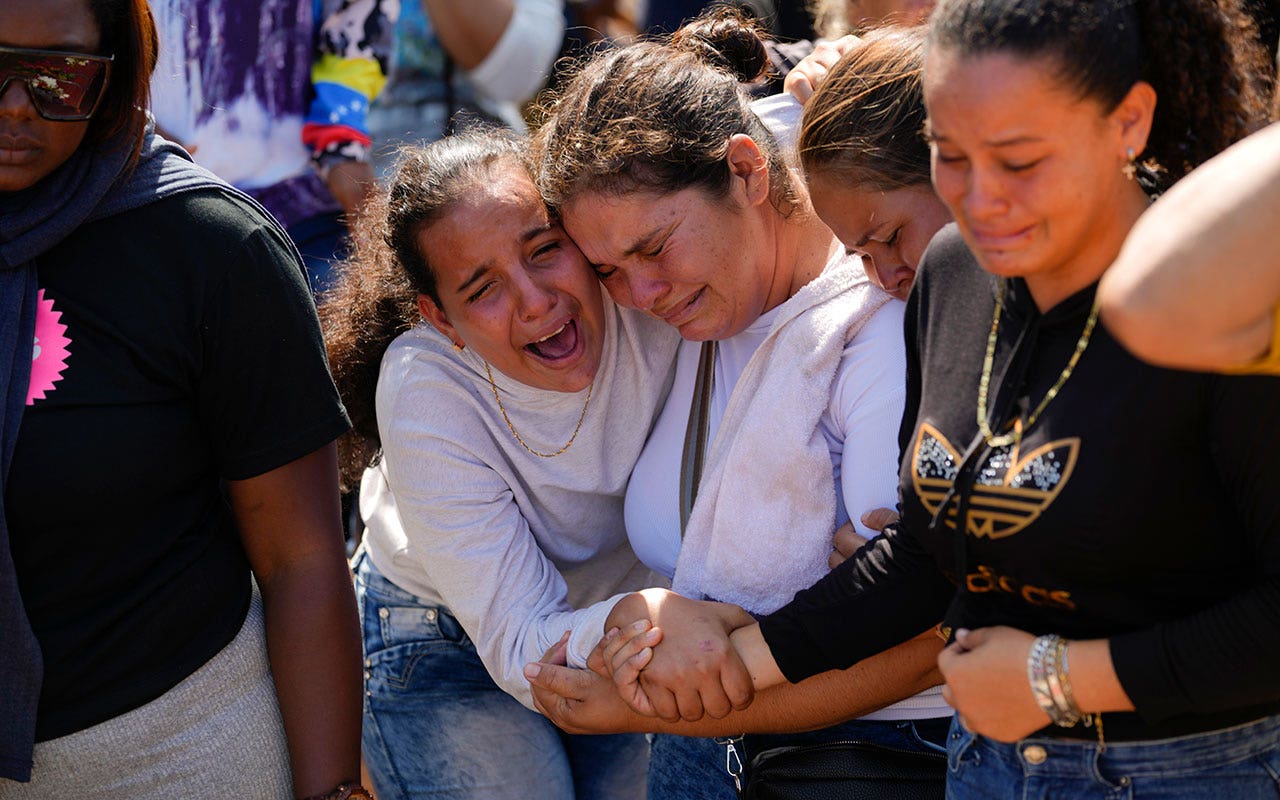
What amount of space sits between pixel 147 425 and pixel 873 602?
1.07 meters

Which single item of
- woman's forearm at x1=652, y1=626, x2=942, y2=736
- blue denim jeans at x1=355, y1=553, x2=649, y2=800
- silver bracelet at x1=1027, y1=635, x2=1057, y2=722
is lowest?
blue denim jeans at x1=355, y1=553, x2=649, y2=800

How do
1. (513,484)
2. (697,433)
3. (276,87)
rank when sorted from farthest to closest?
(276,87) → (513,484) → (697,433)

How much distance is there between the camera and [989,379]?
155cm

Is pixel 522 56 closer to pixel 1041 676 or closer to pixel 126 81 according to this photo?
pixel 126 81

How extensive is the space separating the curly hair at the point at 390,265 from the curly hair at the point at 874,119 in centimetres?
61

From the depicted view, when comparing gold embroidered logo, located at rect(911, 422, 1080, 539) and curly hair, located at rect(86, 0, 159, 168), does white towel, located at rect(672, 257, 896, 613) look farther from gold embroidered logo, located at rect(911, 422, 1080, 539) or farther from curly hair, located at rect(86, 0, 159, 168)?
curly hair, located at rect(86, 0, 159, 168)

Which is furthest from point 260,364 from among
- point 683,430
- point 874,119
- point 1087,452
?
point 1087,452

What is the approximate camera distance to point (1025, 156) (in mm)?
1314

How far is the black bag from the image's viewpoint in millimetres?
1966

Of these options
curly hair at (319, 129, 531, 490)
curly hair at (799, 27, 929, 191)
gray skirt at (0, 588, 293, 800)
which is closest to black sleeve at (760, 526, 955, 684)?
curly hair at (799, 27, 929, 191)

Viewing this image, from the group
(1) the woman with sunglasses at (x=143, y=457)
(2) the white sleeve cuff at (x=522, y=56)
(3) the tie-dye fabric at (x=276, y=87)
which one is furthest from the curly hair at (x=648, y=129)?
(2) the white sleeve cuff at (x=522, y=56)

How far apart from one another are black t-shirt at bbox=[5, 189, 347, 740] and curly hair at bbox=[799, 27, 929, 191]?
34.9 inches

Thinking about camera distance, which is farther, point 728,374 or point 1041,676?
point 728,374

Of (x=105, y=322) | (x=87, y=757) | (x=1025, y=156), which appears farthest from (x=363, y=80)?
(x=1025, y=156)
